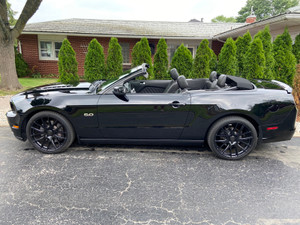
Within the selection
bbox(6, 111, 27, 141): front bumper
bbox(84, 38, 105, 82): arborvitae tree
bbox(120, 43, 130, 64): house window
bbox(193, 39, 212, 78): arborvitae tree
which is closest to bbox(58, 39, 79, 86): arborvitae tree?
bbox(84, 38, 105, 82): arborvitae tree

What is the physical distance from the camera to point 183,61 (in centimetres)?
734

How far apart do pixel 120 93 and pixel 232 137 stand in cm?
182

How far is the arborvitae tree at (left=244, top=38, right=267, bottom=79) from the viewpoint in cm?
656

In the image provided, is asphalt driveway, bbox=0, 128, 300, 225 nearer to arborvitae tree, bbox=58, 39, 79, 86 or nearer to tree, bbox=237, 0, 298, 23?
arborvitae tree, bbox=58, 39, 79, 86

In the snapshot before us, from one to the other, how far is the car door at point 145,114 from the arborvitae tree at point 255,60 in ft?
14.0

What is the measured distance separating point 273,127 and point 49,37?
48.5ft

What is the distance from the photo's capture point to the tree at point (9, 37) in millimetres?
8375

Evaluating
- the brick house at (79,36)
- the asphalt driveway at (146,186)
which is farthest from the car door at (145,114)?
the brick house at (79,36)

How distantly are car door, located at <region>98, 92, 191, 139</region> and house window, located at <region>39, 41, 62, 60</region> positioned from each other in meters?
13.2

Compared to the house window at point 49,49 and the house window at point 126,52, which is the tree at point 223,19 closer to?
the house window at point 126,52

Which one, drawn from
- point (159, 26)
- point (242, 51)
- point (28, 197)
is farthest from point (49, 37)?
point (28, 197)

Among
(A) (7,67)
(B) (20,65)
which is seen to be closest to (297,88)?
(A) (7,67)

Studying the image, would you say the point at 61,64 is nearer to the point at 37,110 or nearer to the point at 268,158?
the point at 37,110

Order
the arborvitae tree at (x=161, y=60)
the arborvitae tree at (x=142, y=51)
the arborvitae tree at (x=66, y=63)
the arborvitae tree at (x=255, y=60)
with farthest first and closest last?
the arborvitae tree at (x=66, y=63) → the arborvitae tree at (x=142, y=51) → the arborvitae tree at (x=161, y=60) → the arborvitae tree at (x=255, y=60)
